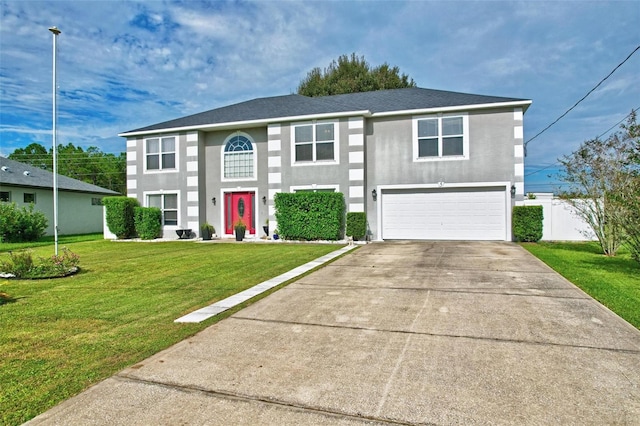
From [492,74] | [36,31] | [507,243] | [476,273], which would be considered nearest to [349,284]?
[476,273]

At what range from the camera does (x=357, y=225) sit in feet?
46.8

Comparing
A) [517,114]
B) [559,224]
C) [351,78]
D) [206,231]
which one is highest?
[351,78]

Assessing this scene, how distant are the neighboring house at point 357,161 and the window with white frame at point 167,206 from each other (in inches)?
2.2

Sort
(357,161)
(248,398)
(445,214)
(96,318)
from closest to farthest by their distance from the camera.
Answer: (248,398)
(96,318)
(445,214)
(357,161)

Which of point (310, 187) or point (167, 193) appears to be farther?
point (167, 193)

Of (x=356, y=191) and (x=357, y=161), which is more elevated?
(x=357, y=161)

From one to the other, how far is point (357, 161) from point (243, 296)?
386 inches

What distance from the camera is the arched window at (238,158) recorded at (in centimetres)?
1673

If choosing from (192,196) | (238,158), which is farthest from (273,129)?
(192,196)

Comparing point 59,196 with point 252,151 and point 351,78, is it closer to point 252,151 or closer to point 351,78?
point 252,151

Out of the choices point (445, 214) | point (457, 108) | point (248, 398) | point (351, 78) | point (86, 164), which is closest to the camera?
point (248, 398)

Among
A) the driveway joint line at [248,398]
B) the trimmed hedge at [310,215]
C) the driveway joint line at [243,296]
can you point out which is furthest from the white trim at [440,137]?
the driveway joint line at [248,398]

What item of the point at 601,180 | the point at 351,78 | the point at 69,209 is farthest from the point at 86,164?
the point at 601,180

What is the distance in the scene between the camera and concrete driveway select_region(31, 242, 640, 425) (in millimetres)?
2543
